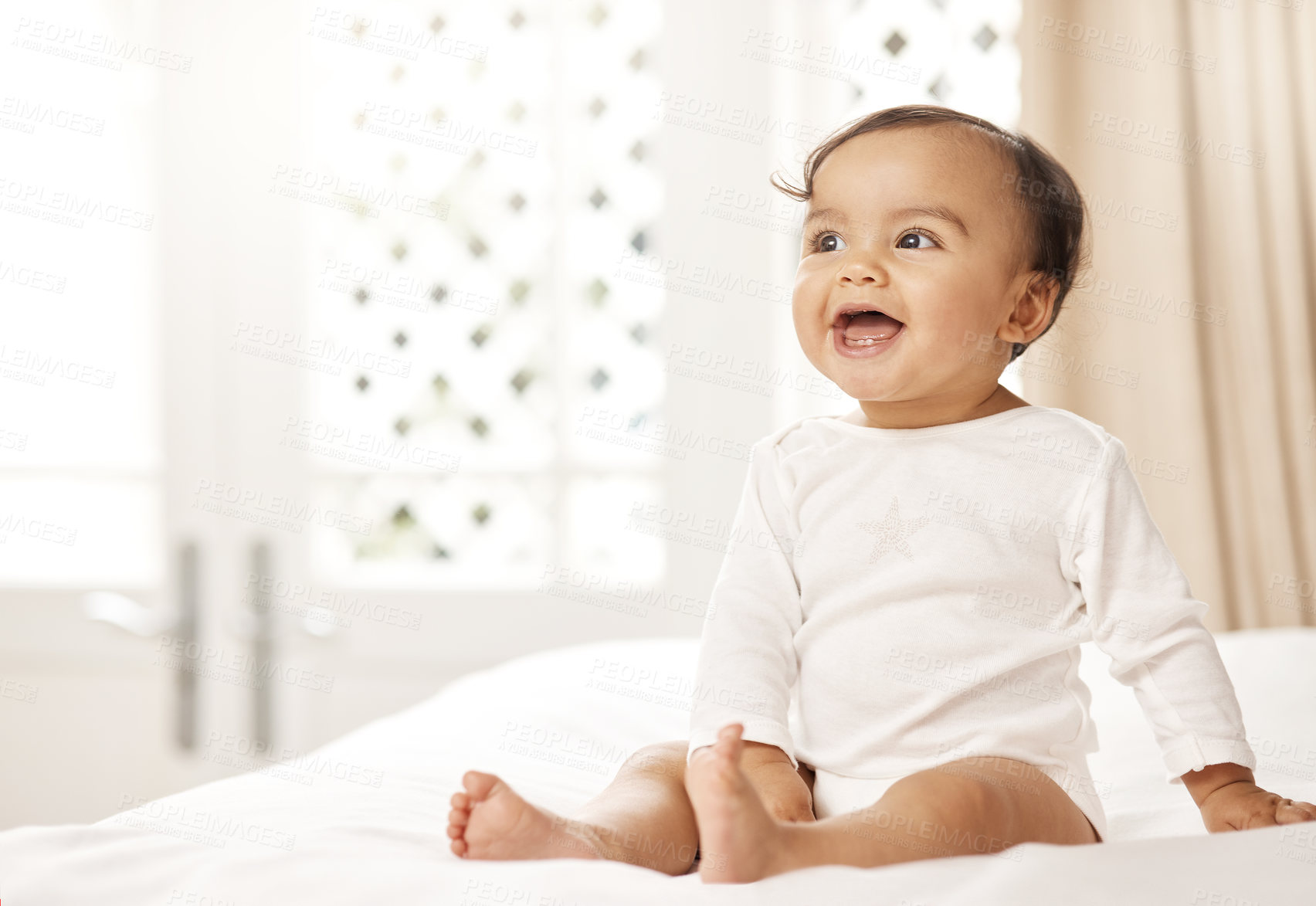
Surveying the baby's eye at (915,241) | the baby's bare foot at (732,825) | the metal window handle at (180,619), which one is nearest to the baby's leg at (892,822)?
the baby's bare foot at (732,825)

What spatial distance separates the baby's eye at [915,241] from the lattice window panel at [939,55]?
4.90 ft

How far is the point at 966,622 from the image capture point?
100 cm

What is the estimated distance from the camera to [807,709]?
1.07 meters

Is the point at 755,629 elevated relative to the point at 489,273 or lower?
lower

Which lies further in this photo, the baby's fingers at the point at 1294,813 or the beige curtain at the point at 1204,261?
the beige curtain at the point at 1204,261

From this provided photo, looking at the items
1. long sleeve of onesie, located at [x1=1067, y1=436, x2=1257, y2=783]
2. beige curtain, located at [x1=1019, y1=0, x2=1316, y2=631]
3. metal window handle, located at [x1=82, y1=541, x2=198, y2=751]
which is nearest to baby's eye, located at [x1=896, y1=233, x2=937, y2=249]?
long sleeve of onesie, located at [x1=1067, y1=436, x2=1257, y2=783]

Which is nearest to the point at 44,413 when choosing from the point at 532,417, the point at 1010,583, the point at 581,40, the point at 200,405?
the point at 200,405

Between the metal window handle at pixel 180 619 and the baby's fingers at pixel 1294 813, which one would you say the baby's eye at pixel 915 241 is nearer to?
the baby's fingers at pixel 1294 813

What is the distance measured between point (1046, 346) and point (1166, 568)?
1298 millimetres

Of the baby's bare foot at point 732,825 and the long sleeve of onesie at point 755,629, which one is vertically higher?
the long sleeve of onesie at point 755,629

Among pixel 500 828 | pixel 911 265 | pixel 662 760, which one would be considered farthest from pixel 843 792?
pixel 911 265

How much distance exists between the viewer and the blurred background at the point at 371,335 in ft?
7.85

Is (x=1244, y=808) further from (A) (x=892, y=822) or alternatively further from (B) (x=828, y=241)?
(B) (x=828, y=241)

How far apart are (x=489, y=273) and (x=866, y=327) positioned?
163 centimetres
